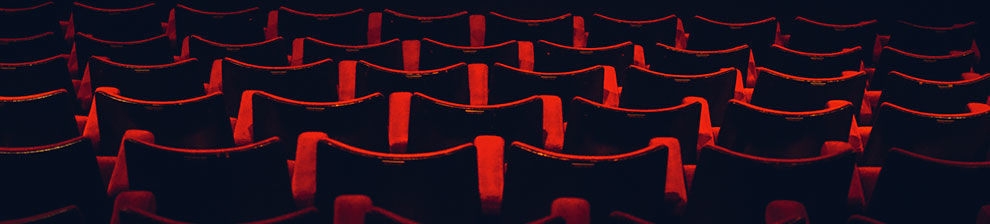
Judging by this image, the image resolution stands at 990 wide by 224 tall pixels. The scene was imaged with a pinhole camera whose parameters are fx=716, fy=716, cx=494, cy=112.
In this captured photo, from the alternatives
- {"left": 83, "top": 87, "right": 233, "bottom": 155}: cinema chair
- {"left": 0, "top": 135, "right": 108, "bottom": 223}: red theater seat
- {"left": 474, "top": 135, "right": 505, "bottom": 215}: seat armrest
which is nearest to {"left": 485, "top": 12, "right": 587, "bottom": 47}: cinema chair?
{"left": 474, "top": 135, "right": 505, "bottom": 215}: seat armrest

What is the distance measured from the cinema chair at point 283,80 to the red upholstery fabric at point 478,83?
32 centimetres

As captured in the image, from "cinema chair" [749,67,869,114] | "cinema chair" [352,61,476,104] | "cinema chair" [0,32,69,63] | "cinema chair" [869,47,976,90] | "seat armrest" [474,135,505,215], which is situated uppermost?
"cinema chair" [869,47,976,90]

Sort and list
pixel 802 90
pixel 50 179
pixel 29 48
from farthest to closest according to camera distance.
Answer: pixel 29 48 < pixel 802 90 < pixel 50 179

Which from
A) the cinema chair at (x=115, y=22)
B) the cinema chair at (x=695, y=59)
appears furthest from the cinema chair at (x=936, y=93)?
the cinema chair at (x=115, y=22)

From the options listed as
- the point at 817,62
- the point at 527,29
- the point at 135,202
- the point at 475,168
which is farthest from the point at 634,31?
the point at 135,202

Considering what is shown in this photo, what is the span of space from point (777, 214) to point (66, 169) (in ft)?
3.39

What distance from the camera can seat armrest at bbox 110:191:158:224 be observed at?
3.42 ft

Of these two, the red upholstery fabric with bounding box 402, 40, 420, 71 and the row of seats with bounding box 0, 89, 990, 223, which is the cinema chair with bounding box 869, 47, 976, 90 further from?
the red upholstery fabric with bounding box 402, 40, 420, 71

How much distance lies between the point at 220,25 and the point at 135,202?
0.95 metres

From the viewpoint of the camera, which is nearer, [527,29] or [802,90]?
[802,90]

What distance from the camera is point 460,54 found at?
5.42 ft

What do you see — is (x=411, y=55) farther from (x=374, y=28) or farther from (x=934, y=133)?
(x=934, y=133)

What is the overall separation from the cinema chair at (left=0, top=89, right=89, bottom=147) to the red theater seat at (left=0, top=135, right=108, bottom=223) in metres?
0.22

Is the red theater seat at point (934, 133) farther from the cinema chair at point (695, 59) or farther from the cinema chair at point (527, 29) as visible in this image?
the cinema chair at point (527, 29)
